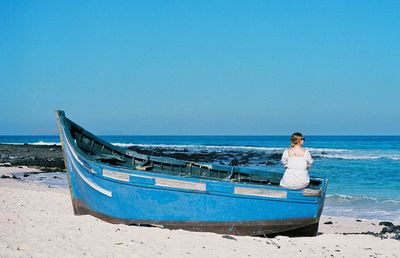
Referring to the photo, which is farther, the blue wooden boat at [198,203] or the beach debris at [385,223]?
the beach debris at [385,223]

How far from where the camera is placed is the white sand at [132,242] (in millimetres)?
7391

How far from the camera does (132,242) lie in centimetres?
810

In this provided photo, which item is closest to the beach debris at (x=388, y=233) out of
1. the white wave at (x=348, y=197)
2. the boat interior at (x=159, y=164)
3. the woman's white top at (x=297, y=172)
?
the boat interior at (x=159, y=164)

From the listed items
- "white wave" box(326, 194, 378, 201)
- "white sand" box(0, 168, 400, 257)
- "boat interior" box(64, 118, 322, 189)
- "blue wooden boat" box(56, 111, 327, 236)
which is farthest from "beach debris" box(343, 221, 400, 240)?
"white wave" box(326, 194, 378, 201)

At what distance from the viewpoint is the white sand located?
7391mm

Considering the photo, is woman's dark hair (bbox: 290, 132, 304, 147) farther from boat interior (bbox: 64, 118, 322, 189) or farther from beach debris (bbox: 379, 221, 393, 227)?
beach debris (bbox: 379, 221, 393, 227)

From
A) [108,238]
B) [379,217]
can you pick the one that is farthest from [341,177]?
[108,238]

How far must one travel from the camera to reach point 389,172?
29.1 metres

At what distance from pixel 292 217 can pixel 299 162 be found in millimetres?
989

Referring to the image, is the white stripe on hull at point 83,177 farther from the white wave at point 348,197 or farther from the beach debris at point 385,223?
the white wave at point 348,197

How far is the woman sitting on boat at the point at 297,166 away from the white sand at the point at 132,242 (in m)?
1.04

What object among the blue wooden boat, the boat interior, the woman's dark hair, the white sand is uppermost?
the woman's dark hair

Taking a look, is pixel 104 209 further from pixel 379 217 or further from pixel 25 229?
pixel 379 217

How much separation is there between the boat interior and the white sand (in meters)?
1.73
